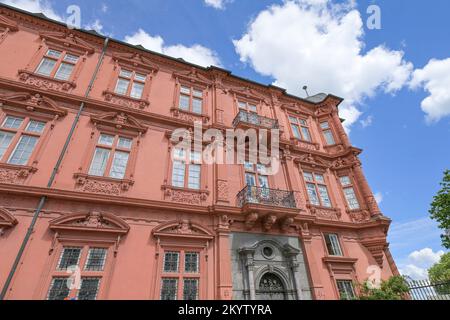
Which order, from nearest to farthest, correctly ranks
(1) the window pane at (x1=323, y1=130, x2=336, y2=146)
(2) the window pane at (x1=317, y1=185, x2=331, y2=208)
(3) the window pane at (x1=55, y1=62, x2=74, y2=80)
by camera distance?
(3) the window pane at (x1=55, y1=62, x2=74, y2=80) < (2) the window pane at (x1=317, y1=185, x2=331, y2=208) < (1) the window pane at (x1=323, y1=130, x2=336, y2=146)

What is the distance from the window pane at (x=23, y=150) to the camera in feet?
26.7

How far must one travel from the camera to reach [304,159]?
550 inches

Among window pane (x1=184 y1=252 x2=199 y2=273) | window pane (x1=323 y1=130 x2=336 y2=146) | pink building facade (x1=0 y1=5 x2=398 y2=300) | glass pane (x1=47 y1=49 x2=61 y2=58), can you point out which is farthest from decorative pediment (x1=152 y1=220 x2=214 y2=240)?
window pane (x1=323 y1=130 x2=336 y2=146)

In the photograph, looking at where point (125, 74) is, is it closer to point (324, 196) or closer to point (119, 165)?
point (119, 165)

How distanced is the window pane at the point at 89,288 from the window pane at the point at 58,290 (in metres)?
0.38

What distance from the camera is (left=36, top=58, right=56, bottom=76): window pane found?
34.8 ft

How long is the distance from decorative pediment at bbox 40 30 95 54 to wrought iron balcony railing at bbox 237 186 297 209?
11.2 meters

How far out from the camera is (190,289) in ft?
26.3

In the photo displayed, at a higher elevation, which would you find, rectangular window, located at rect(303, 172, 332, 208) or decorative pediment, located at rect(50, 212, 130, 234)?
rectangular window, located at rect(303, 172, 332, 208)

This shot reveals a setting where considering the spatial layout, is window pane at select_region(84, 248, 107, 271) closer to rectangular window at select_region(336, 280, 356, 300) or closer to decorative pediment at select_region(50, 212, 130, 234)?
decorative pediment at select_region(50, 212, 130, 234)

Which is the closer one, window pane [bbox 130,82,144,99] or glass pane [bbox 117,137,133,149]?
glass pane [bbox 117,137,133,149]

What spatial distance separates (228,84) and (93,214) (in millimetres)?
11365

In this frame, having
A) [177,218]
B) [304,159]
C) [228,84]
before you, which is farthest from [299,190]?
[228,84]
